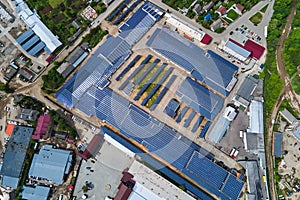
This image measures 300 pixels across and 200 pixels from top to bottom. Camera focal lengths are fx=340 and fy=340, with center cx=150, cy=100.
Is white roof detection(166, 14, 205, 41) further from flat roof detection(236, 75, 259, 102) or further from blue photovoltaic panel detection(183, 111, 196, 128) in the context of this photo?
blue photovoltaic panel detection(183, 111, 196, 128)

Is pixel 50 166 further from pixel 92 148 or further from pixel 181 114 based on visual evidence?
A: pixel 181 114

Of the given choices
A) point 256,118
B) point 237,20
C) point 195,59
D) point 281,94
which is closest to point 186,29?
point 195,59

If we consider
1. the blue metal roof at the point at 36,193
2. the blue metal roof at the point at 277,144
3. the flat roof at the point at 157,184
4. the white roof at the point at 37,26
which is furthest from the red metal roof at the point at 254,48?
the blue metal roof at the point at 36,193

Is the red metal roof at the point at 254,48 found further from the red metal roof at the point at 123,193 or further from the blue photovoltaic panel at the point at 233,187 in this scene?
the red metal roof at the point at 123,193

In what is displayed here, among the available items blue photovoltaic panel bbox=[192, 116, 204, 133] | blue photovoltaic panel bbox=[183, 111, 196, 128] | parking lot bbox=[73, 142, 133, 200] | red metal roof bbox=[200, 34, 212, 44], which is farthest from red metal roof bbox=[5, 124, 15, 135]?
red metal roof bbox=[200, 34, 212, 44]

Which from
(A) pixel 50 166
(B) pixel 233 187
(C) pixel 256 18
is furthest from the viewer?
(C) pixel 256 18

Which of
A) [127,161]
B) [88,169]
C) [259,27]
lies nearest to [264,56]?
[259,27]
